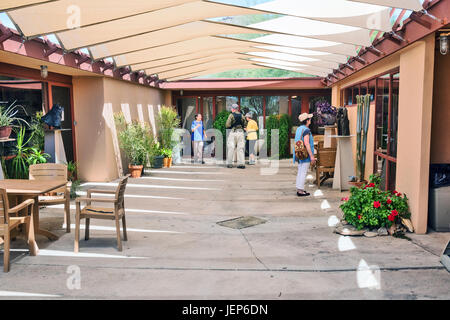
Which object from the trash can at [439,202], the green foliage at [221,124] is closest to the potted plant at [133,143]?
the green foliage at [221,124]

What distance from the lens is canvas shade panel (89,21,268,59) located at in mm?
7133

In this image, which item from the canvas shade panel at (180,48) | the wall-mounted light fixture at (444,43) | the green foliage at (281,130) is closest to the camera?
the wall-mounted light fixture at (444,43)

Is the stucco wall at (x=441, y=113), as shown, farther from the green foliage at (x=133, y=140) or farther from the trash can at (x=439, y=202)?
the green foliage at (x=133, y=140)

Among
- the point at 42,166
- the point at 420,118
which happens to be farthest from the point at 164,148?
the point at 420,118

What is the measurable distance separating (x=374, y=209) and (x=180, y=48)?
5.32 metres

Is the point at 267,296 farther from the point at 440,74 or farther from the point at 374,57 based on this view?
the point at 374,57

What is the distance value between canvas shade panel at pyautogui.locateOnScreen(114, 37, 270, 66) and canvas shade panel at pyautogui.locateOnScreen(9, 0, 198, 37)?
294 cm

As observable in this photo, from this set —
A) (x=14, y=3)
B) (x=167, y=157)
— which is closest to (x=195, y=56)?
(x=167, y=157)

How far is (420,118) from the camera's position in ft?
17.1

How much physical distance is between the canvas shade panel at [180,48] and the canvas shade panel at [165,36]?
29.8 inches

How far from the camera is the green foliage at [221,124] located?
590 inches

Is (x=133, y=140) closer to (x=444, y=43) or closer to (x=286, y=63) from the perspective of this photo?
(x=286, y=63)

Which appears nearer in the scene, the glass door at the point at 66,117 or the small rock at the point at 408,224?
the small rock at the point at 408,224

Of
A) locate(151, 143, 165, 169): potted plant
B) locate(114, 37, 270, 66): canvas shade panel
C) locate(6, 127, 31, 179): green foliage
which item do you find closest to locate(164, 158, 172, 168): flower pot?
locate(151, 143, 165, 169): potted plant
